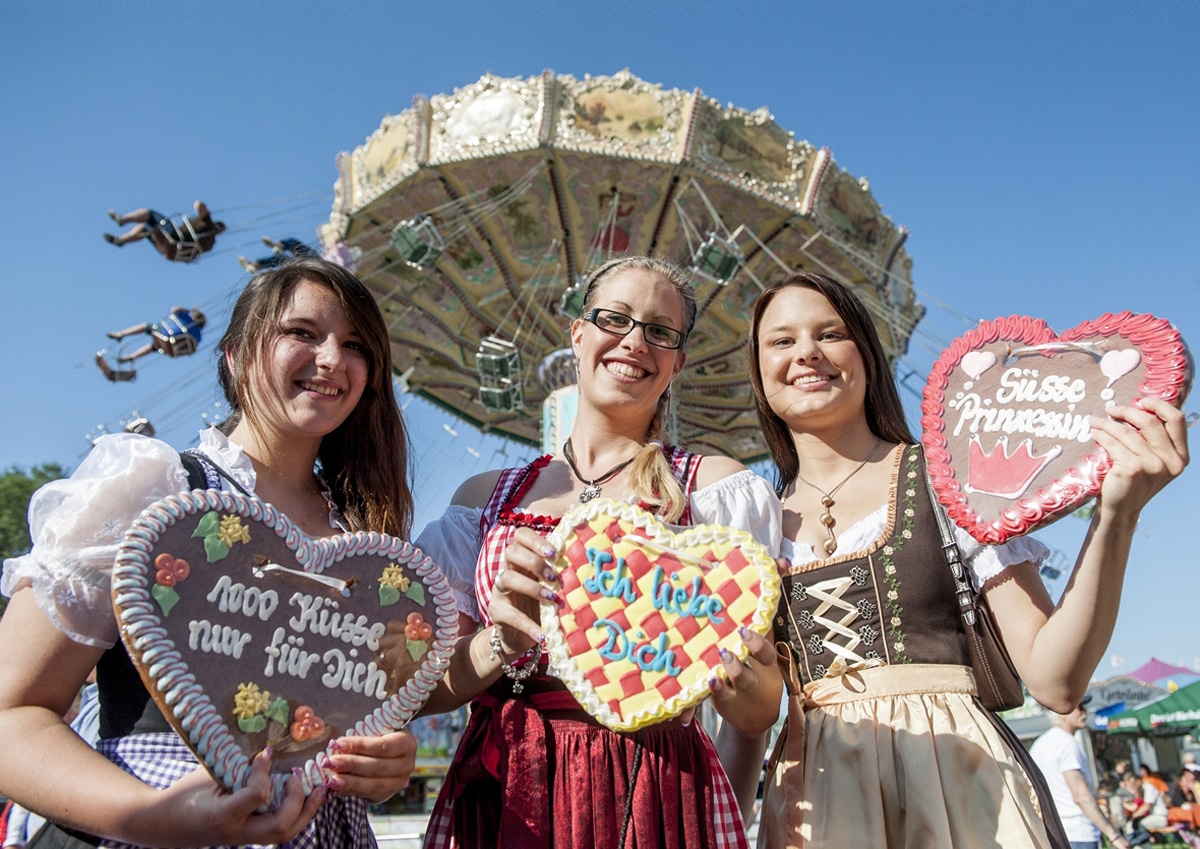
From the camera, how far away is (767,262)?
13.1m

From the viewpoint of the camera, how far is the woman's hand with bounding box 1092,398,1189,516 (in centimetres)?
176

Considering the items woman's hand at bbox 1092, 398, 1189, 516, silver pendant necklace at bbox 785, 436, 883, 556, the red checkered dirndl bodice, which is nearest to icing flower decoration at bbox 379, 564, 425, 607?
the red checkered dirndl bodice

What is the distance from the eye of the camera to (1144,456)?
1.77m

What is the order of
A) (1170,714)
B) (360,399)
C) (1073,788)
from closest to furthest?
(360,399) < (1073,788) < (1170,714)

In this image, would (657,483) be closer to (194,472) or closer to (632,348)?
(632,348)

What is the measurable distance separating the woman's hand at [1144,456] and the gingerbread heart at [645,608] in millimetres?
710

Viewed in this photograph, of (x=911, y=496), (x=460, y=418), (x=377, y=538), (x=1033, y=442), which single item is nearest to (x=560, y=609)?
(x=377, y=538)

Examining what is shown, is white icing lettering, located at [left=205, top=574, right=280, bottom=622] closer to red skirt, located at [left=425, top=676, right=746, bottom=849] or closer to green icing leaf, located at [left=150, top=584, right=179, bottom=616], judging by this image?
green icing leaf, located at [left=150, top=584, right=179, bottom=616]

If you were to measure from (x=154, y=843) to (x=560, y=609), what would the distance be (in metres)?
0.77

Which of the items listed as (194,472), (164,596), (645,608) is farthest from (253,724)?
(645,608)

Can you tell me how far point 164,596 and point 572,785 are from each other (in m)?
0.85

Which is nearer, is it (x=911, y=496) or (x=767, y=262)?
(x=911, y=496)

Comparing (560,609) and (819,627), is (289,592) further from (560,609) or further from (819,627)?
(819,627)

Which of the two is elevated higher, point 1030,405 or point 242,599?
point 1030,405
